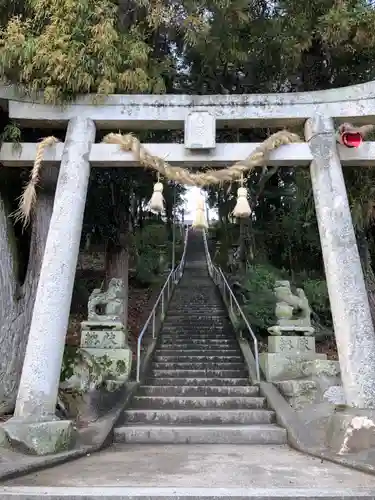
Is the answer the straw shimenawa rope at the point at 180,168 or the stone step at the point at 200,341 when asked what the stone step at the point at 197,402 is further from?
the straw shimenawa rope at the point at 180,168

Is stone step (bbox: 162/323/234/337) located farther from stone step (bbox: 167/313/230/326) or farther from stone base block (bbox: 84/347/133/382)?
stone base block (bbox: 84/347/133/382)

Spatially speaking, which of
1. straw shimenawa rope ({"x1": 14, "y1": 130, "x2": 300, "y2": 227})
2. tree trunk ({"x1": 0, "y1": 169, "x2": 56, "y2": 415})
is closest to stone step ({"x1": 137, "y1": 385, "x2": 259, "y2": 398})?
tree trunk ({"x1": 0, "y1": 169, "x2": 56, "y2": 415})

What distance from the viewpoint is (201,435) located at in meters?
5.92

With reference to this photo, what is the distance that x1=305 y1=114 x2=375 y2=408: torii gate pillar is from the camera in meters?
5.18

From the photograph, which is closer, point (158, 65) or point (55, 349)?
point (55, 349)

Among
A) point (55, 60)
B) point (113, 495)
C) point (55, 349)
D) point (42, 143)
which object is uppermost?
point (55, 60)

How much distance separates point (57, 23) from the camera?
6012 mm

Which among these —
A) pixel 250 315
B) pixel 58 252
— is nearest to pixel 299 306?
pixel 250 315

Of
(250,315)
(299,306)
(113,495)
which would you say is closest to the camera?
(113,495)

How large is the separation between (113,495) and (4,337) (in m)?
3.17

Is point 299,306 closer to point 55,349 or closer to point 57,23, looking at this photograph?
point 55,349

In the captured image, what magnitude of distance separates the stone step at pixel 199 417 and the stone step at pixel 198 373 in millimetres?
1503

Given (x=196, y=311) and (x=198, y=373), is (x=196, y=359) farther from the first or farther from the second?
(x=196, y=311)

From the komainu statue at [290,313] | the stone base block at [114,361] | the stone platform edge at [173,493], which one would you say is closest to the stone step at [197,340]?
the komainu statue at [290,313]
